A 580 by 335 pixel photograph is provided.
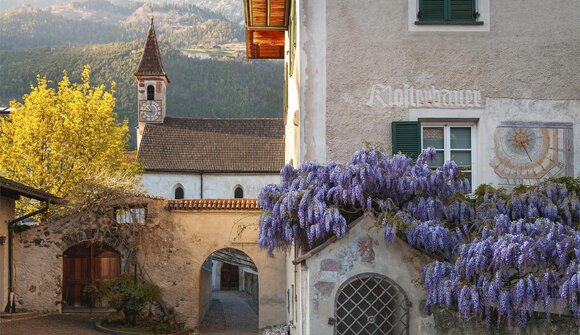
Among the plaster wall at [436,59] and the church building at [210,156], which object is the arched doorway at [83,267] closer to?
the plaster wall at [436,59]

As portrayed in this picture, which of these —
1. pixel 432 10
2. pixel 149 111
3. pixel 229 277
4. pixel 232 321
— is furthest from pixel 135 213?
pixel 149 111

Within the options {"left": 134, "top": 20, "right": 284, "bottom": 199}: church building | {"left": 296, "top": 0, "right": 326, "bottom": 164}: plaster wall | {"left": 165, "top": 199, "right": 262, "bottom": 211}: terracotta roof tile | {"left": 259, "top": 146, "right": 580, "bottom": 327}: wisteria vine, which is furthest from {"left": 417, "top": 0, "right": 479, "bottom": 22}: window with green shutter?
{"left": 134, "top": 20, "right": 284, "bottom": 199}: church building

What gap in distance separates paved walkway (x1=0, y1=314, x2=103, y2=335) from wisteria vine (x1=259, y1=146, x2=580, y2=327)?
6.75m

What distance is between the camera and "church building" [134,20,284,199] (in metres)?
44.2

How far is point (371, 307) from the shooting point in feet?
33.1

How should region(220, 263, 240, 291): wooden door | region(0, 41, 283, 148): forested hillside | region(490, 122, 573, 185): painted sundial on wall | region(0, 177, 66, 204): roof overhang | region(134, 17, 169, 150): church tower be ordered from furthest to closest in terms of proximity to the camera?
region(0, 41, 283, 148): forested hillside < region(134, 17, 169, 150): church tower < region(220, 263, 240, 291): wooden door < region(0, 177, 66, 204): roof overhang < region(490, 122, 573, 185): painted sundial on wall

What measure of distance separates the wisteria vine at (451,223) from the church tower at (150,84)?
40.4 m

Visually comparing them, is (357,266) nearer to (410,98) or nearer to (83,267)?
(410,98)

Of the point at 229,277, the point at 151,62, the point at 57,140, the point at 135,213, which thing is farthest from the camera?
the point at 151,62

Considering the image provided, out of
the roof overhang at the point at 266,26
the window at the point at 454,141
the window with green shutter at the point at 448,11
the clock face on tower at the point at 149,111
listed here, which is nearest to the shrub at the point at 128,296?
the roof overhang at the point at 266,26

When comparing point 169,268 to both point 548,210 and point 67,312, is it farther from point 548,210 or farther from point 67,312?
point 548,210

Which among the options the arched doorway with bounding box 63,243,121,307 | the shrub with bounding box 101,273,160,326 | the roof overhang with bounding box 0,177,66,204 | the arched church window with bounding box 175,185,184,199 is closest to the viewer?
the roof overhang with bounding box 0,177,66,204

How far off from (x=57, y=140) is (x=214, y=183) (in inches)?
766

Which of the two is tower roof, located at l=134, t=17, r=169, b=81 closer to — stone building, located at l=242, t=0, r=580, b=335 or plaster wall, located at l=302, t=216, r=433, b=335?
stone building, located at l=242, t=0, r=580, b=335
